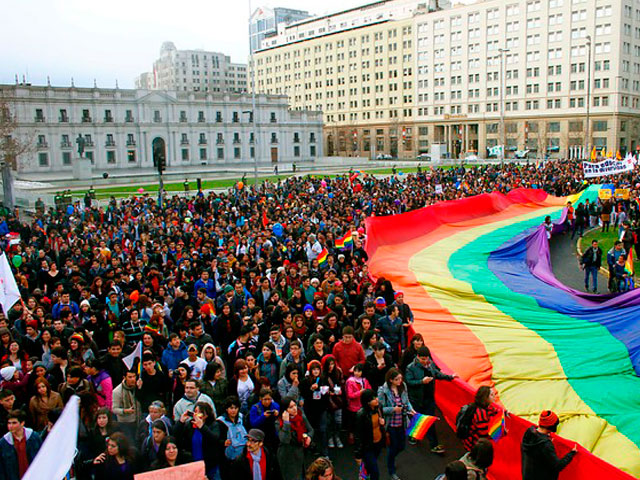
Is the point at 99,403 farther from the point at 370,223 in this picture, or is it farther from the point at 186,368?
the point at 370,223

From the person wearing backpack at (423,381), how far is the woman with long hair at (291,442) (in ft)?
6.10

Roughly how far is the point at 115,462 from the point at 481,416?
13.9 feet

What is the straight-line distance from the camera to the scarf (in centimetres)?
702

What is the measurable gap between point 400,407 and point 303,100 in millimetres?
129988

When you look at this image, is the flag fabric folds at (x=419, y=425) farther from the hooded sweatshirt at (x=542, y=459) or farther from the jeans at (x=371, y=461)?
the hooded sweatshirt at (x=542, y=459)

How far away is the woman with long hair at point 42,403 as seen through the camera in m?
→ 7.31

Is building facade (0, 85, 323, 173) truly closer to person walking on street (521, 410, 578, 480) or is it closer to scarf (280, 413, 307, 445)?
scarf (280, 413, 307, 445)

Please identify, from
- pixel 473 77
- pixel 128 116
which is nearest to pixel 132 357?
pixel 128 116

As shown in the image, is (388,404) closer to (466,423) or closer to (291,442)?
(466,423)

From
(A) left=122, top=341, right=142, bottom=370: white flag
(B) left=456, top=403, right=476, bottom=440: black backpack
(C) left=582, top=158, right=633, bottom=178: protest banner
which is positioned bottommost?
(B) left=456, top=403, right=476, bottom=440: black backpack

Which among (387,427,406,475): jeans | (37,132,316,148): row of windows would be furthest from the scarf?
(37,132,316,148): row of windows

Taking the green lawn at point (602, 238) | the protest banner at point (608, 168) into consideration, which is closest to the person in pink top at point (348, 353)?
the green lawn at point (602, 238)

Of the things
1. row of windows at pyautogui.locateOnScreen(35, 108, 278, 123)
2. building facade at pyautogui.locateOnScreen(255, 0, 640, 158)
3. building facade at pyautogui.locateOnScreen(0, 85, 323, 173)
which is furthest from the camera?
building facade at pyautogui.locateOnScreen(255, 0, 640, 158)

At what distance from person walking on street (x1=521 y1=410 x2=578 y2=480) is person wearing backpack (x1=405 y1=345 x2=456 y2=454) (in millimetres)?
1944
